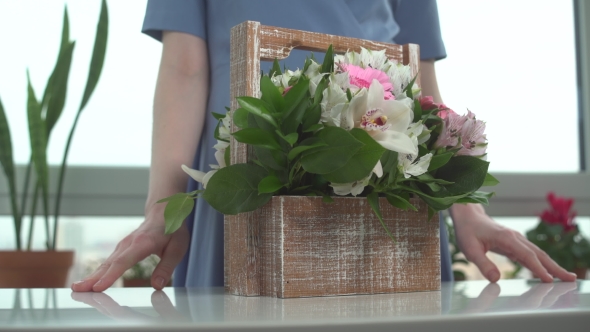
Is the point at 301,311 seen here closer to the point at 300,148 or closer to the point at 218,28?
the point at 300,148

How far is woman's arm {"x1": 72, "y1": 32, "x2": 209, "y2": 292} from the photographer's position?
2.41 feet

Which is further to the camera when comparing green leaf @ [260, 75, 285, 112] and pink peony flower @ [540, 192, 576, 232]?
pink peony flower @ [540, 192, 576, 232]

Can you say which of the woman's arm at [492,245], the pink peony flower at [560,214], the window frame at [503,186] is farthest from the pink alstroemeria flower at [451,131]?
the pink peony flower at [560,214]

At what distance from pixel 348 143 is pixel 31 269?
128 centimetres

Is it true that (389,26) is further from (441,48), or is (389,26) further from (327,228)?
(327,228)

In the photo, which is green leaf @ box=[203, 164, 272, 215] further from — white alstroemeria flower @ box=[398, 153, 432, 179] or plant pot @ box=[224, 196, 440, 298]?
white alstroemeria flower @ box=[398, 153, 432, 179]

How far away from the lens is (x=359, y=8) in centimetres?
95

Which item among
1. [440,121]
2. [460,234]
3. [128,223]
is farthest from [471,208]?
[128,223]

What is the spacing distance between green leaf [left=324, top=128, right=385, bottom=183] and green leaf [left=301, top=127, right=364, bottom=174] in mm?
10

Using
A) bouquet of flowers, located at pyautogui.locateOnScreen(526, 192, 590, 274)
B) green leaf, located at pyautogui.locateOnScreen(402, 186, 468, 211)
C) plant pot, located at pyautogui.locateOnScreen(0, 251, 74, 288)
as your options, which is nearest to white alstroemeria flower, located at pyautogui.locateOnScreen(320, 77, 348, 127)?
green leaf, located at pyautogui.locateOnScreen(402, 186, 468, 211)

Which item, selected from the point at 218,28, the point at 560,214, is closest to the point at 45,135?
the point at 218,28

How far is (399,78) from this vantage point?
63 centimetres

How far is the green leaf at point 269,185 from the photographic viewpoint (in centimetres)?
56

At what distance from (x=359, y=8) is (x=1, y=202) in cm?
129
